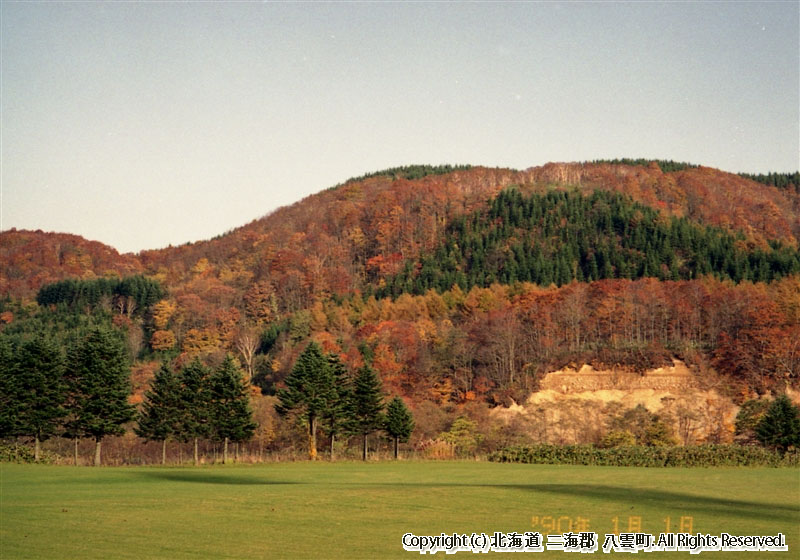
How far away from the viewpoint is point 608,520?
Answer: 22.6 metres

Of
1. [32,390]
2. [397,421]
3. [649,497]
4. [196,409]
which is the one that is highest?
[32,390]

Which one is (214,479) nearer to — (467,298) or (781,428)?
(781,428)

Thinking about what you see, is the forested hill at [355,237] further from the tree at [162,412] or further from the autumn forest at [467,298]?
the tree at [162,412]

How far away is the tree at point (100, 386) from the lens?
195 feet

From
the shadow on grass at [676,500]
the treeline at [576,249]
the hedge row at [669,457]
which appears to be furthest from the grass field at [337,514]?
the treeline at [576,249]

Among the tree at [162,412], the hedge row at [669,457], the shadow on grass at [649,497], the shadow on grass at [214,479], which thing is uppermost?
the tree at [162,412]

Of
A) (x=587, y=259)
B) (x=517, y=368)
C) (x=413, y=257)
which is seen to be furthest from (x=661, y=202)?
(x=517, y=368)

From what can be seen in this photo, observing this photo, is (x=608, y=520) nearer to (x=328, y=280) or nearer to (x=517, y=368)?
(x=517, y=368)

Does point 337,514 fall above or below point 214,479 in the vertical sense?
above

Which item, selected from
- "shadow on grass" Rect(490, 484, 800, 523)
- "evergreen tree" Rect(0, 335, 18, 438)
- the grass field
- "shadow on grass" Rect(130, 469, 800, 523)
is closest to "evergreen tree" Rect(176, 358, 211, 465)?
"evergreen tree" Rect(0, 335, 18, 438)

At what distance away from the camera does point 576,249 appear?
150125 mm

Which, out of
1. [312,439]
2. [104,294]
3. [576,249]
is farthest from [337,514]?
[104,294]

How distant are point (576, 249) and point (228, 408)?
97.6m

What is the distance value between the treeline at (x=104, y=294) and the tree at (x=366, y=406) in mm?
87377
